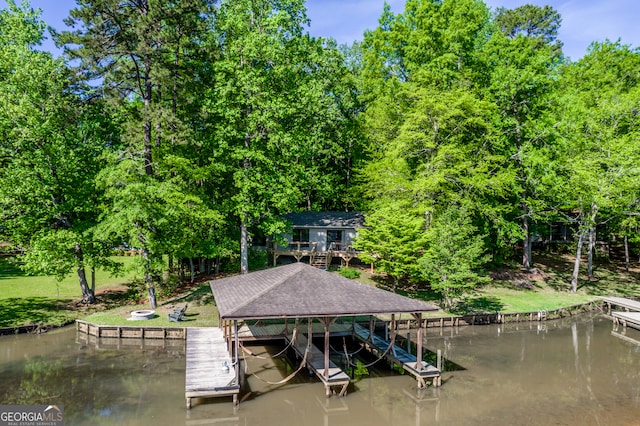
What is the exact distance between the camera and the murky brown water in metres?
13.6

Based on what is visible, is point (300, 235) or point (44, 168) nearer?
point (44, 168)

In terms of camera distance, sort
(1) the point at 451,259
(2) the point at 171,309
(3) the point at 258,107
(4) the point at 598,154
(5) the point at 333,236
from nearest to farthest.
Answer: (2) the point at 171,309 → (1) the point at 451,259 → (3) the point at 258,107 → (4) the point at 598,154 → (5) the point at 333,236

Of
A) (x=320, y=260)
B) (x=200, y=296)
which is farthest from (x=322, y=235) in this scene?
(x=200, y=296)

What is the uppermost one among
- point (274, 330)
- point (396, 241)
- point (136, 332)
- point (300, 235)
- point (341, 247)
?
point (300, 235)

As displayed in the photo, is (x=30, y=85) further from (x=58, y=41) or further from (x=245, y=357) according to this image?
(x=245, y=357)

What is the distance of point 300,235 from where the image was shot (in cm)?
3650

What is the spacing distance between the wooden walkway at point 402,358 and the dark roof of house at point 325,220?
14900 millimetres

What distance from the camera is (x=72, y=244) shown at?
76.1 feet

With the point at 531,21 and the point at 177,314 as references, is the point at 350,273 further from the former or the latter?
the point at 531,21

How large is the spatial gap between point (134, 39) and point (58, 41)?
4142mm

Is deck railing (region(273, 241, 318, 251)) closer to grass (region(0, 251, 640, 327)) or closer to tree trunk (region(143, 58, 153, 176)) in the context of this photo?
grass (region(0, 251, 640, 327))

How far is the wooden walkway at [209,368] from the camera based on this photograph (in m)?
14.0

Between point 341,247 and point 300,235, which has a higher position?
point 300,235

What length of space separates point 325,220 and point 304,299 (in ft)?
68.4
